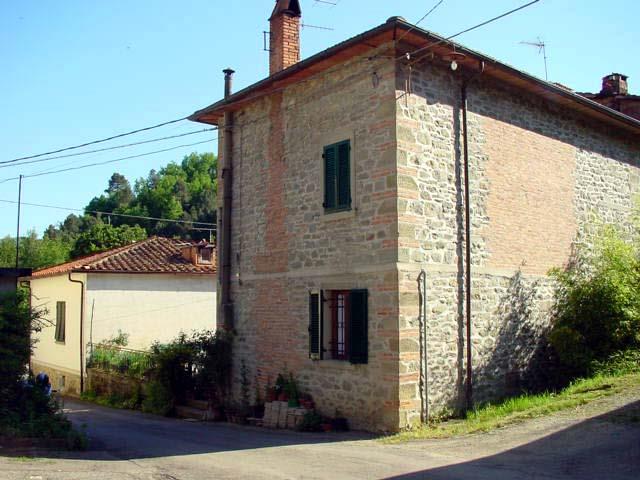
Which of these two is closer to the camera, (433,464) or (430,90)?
(433,464)

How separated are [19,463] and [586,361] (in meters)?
10.3

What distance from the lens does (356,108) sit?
12.2m

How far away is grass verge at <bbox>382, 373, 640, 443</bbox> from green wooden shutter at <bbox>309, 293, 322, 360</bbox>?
2.48 metres

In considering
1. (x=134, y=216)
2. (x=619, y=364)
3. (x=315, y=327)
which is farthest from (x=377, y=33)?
(x=134, y=216)

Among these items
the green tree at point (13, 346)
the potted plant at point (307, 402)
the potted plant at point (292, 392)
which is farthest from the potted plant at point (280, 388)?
A: the green tree at point (13, 346)

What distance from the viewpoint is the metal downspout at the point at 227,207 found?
1524 cm

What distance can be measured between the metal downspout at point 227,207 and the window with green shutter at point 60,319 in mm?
10358

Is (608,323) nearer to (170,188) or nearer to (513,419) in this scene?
(513,419)

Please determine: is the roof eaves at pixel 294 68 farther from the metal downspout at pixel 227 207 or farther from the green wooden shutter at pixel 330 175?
the green wooden shutter at pixel 330 175

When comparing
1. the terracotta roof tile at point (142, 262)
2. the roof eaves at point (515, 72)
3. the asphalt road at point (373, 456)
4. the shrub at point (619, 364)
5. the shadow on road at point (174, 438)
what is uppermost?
the roof eaves at point (515, 72)

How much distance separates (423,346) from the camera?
11.3 m

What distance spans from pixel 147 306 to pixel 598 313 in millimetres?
15507

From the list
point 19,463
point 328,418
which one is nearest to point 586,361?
point 328,418

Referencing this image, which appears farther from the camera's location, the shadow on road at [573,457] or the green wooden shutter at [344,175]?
the green wooden shutter at [344,175]
